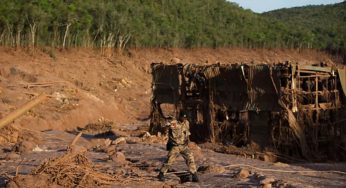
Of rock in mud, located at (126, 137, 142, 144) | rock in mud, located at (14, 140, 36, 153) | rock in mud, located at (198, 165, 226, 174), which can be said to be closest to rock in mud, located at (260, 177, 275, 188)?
rock in mud, located at (198, 165, 226, 174)

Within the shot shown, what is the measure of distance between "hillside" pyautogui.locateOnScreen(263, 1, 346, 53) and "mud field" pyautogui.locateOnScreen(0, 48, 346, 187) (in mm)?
16425

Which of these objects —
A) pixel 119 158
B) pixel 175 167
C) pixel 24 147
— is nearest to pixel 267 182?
pixel 175 167

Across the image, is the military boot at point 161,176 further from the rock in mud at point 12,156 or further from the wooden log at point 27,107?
the rock in mud at point 12,156

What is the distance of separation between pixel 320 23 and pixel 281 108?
75860 millimetres

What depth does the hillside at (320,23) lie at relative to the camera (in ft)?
192

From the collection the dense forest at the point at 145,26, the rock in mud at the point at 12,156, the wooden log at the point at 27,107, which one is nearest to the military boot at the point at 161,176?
the wooden log at the point at 27,107

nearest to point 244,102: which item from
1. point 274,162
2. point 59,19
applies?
point 274,162

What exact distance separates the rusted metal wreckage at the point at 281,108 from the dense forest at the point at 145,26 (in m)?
19.7

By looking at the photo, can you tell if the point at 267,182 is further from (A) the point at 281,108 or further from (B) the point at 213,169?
(A) the point at 281,108

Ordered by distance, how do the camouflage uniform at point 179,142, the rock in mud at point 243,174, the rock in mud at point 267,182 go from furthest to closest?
the rock in mud at point 243,174
the camouflage uniform at point 179,142
the rock in mud at point 267,182

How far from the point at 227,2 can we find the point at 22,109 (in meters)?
60.8

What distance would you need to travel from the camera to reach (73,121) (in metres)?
25.7

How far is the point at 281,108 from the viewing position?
14.7 meters

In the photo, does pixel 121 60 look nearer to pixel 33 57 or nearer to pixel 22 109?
pixel 33 57
